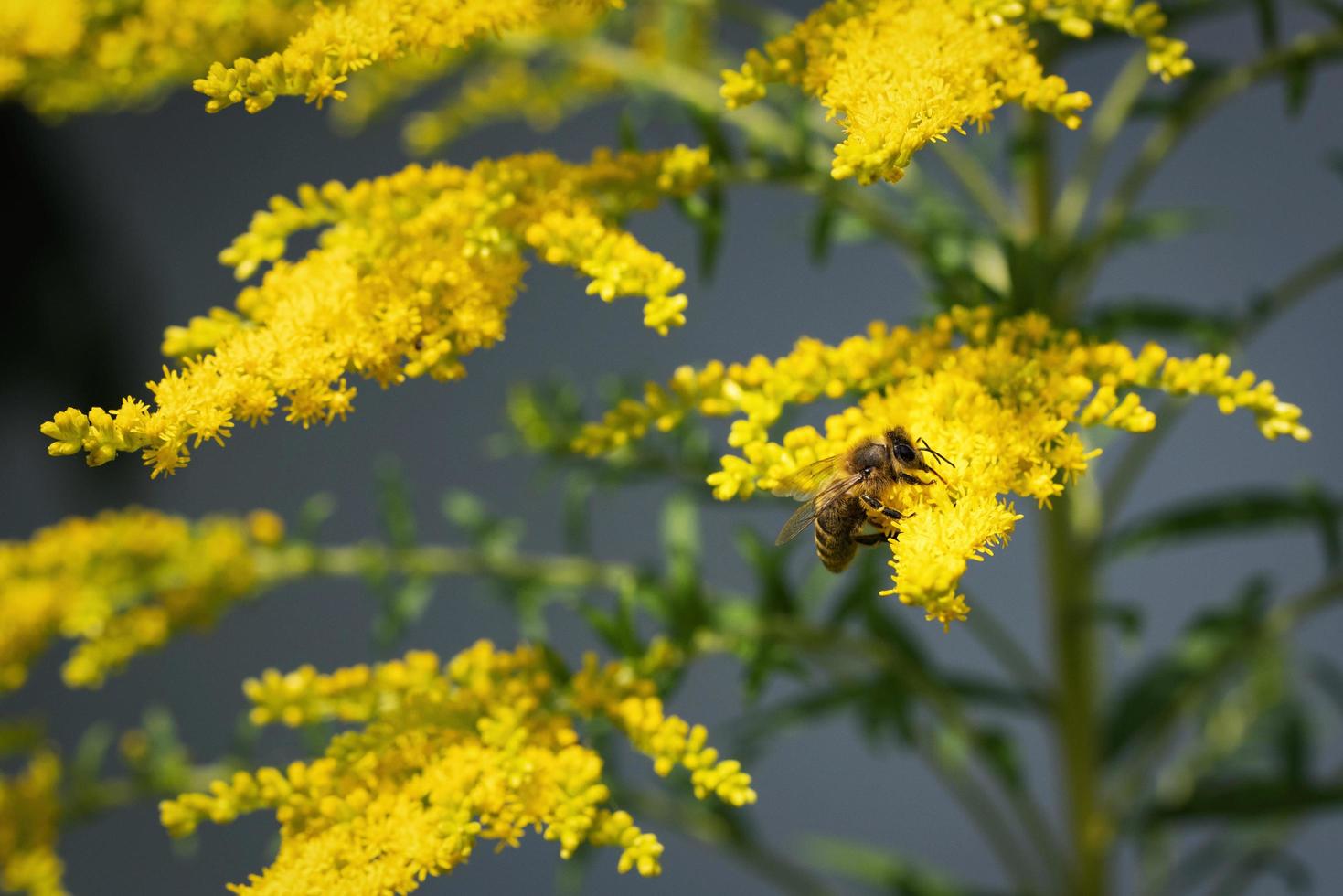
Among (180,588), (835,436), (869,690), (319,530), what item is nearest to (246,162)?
(319,530)

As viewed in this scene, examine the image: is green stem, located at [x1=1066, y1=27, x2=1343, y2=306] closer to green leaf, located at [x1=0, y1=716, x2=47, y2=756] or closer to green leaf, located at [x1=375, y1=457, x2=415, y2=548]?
green leaf, located at [x1=375, y1=457, x2=415, y2=548]

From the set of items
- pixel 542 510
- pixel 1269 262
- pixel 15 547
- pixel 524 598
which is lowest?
pixel 524 598

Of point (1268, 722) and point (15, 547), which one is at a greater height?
point (15, 547)

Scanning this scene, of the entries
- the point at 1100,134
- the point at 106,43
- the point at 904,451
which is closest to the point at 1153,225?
the point at 1100,134

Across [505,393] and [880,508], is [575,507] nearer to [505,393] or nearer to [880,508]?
[880,508]

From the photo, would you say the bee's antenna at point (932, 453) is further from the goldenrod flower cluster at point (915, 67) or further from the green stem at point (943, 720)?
the green stem at point (943, 720)

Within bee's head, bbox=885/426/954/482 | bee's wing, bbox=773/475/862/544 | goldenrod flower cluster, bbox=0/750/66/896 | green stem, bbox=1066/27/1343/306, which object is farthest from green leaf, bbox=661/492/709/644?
goldenrod flower cluster, bbox=0/750/66/896

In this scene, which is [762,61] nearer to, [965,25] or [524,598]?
[965,25]
